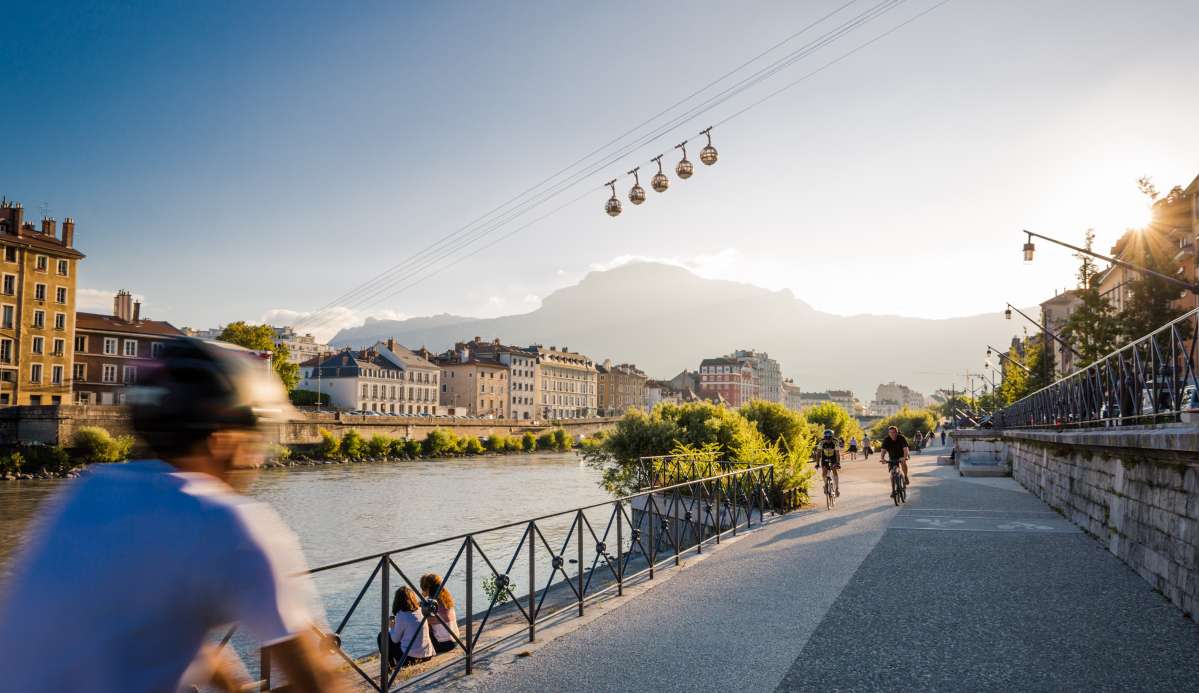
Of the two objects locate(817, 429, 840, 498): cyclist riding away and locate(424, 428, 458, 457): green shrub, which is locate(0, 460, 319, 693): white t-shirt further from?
locate(424, 428, 458, 457): green shrub

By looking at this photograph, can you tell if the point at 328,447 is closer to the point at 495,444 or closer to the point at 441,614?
the point at 495,444

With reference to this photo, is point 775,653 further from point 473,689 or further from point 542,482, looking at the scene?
point 542,482

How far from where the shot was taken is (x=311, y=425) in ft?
226

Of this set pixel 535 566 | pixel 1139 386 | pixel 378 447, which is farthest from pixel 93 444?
pixel 1139 386

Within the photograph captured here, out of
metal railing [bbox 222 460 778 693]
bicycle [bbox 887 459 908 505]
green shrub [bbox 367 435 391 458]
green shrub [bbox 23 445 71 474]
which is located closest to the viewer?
metal railing [bbox 222 460 778 693]

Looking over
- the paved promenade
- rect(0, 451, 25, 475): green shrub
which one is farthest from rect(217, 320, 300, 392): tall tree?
the paved promenade

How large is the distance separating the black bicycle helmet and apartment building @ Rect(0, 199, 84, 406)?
209ft

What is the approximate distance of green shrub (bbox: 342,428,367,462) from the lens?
7068 centimetres

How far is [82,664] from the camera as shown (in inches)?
70.6

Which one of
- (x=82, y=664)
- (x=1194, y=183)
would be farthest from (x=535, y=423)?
(x=82, y=664)

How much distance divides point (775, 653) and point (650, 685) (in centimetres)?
145

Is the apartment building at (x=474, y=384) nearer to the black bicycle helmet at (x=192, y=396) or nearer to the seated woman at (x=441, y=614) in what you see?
the seated woman at (x=441, y=614)

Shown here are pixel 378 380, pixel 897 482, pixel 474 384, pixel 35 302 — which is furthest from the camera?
pixel 474 384

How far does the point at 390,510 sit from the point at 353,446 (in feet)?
118
